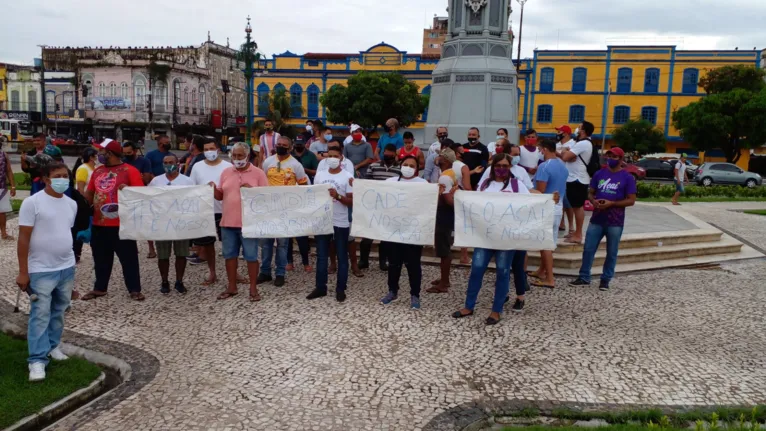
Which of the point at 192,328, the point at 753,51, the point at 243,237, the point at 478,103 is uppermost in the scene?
the point at 753,51

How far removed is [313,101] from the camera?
56219 millimetres

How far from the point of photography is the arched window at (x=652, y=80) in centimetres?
4972

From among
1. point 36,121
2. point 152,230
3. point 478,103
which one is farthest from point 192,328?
→ point 36,121

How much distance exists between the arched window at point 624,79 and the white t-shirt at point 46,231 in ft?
173

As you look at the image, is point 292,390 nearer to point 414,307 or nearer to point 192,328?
point 192,328

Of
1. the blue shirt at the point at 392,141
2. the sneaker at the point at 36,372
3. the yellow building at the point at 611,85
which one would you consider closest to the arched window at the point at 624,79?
the yellow building at the point at 611,85

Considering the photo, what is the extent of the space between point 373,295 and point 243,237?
180 cm

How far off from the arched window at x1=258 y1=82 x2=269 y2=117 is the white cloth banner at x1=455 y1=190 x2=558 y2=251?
170 feet

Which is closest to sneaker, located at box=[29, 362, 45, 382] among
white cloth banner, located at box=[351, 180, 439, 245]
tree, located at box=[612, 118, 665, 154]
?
white cloth banner, located at box=[351, 180, 439, 245]

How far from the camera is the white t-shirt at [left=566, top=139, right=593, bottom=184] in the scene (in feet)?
28.2

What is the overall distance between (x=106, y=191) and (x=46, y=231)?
2.14m

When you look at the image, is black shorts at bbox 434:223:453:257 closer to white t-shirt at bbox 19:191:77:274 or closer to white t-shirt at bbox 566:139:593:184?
white t-shirt at bbox 566:139:593:184

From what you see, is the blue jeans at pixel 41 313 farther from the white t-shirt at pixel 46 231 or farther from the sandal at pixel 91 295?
the sandal at pixel 91 295

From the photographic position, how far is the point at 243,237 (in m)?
6.92
